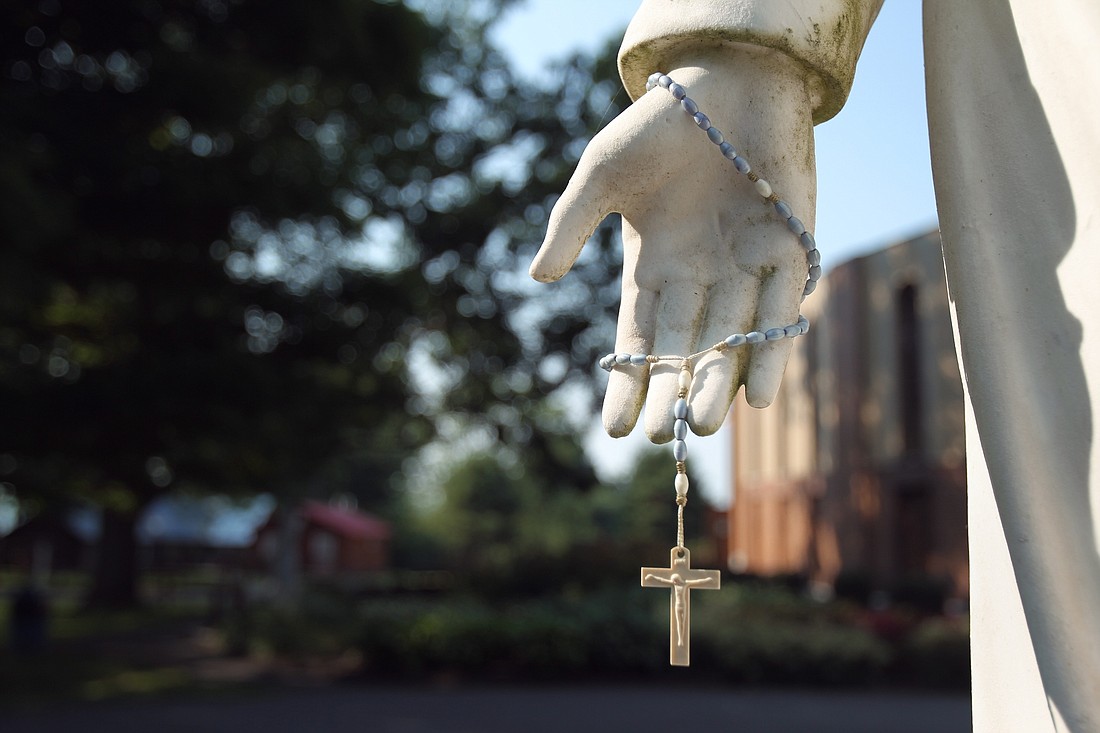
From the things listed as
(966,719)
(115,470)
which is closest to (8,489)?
(115,470)

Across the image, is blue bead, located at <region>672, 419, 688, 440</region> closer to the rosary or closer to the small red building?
the rosary

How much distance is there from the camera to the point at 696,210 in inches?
66.5

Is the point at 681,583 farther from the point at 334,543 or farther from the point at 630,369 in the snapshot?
the point at 334,543

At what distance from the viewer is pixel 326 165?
55.8 feet

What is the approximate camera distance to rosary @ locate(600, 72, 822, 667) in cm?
154

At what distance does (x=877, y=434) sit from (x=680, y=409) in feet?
91.2

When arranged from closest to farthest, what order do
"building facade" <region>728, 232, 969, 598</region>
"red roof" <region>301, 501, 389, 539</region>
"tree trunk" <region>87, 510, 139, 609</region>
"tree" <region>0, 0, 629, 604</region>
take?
"tree" <region>0, 0, 629, 604</region> < "building facade" <region>728, 232, 969, 598</region> < "tree trunk" <region>87, 510, 139, 609</region> < "red roof" <region>301, 501, 389, 539</region>

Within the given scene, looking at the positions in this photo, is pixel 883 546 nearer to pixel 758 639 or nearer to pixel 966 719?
pixel 758 639

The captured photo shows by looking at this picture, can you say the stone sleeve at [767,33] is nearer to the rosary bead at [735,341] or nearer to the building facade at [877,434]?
the rosary bead at [735,341]

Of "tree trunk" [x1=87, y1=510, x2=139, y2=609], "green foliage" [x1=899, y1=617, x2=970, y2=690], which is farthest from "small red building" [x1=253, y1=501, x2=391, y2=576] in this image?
"green foliage" [x1=899, y1=617, x2=970, y2=690]

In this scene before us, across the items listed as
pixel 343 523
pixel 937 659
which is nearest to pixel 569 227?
pixel 937 659

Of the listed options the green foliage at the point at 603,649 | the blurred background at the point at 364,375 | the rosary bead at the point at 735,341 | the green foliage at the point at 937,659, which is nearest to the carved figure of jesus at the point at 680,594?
the rosary bead at the point at 735,341

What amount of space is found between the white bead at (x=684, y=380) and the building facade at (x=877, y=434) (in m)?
23.5

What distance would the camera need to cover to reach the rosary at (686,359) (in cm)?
154
